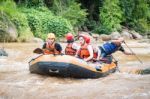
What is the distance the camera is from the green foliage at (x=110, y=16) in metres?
29.5

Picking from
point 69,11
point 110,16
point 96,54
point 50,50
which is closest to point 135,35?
point 110,16

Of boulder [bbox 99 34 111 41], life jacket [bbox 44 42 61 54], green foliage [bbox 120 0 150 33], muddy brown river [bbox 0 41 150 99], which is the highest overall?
life jacket [bbox 44 42 61 54]

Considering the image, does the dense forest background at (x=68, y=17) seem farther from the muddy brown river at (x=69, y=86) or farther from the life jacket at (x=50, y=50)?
the life jacket at (x=50, y=50)

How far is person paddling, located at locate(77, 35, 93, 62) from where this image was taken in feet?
33.3

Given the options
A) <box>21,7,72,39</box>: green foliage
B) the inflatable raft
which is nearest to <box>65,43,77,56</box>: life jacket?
the inflatable raft

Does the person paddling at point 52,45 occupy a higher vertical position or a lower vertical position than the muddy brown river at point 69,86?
higher

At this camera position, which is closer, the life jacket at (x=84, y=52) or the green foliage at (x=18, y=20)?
the life jacket at (x=84, y=52)

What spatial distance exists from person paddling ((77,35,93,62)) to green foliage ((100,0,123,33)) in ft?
62.7

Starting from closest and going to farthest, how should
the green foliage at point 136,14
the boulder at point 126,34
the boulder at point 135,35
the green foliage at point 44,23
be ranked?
the green foliage at point 44,23 < the boulder at point 126,34 < the boulder at point 135,35 < the green foliage at point 136,14

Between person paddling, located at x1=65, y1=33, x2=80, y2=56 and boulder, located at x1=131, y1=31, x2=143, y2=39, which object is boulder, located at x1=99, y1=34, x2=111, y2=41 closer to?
boulder, located at x1=131, y1=31, x2=143, y2=39

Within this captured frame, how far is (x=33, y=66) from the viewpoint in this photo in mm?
9891

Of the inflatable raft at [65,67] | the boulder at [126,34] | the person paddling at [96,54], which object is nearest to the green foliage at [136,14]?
the boulder at [126,34]

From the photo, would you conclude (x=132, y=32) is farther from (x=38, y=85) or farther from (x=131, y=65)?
(x=38, y=85)

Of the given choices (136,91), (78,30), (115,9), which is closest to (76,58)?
(136,91)
